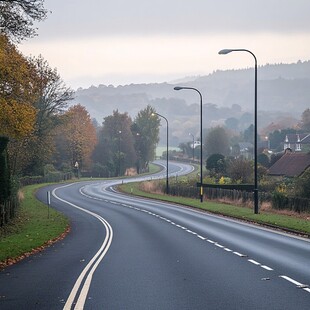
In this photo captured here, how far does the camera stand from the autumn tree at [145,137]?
13775 centimetres

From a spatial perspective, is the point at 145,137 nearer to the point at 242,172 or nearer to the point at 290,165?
the point at 290,165

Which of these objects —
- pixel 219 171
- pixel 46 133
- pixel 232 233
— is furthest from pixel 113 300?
pixel 219 171

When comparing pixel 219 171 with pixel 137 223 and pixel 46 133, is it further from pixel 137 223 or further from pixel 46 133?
pixel 137 223

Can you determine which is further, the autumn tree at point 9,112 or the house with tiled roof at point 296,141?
the house with tiled roof at point 296,141

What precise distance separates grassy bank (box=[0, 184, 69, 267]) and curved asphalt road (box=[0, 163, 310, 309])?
640 millimetres

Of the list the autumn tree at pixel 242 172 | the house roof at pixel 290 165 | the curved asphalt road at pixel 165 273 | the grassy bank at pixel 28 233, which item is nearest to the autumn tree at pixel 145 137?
the house roof at pixel 290 165

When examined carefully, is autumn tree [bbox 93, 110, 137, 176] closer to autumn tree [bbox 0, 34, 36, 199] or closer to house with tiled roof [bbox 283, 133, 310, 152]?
house with tiled roof [bbox 283, 133, 310, 152]

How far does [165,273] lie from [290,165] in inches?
2595

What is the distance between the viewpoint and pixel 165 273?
1484cm

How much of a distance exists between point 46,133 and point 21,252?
54206mm

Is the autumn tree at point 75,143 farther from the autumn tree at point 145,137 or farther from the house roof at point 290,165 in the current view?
the house roof at point 290,165

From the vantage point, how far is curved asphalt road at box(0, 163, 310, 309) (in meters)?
11.1

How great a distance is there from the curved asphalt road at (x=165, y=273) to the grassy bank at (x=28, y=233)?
2.10ft

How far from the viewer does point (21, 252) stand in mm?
20156
